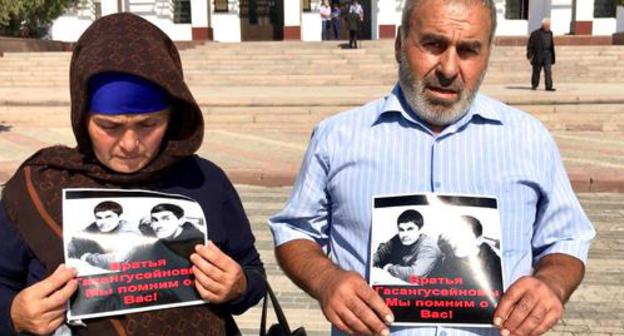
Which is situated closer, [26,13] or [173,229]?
[173,229]

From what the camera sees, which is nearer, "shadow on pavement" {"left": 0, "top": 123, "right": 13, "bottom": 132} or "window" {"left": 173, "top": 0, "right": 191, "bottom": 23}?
"shadow on pavement" {"left": 0, "top": 123, "right": 13, "bottom": 132}

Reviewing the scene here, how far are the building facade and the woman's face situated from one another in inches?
1099

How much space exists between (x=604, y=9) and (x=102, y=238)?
31130mm

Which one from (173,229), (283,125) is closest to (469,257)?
(173,229)

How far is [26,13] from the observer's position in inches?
921

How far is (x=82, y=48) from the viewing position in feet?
5.27

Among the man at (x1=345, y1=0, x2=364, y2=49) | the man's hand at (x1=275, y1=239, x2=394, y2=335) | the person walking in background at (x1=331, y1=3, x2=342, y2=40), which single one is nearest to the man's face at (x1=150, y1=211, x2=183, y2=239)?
the man's hand at (x1=275, y1=239, x2=394, y2=335)

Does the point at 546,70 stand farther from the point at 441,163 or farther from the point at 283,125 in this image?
the point at 441,163

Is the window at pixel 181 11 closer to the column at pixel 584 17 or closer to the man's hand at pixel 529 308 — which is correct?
the column at pixel 584 17

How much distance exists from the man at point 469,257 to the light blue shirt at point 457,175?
0.34 ft

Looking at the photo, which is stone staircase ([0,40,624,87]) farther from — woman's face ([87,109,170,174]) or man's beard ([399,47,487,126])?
woman's face ([87,109,170,174])

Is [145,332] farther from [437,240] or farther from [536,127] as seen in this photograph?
[536,127]

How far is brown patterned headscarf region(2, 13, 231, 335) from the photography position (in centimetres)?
157

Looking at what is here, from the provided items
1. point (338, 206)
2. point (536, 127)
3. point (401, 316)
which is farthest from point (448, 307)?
point (536, 127)
